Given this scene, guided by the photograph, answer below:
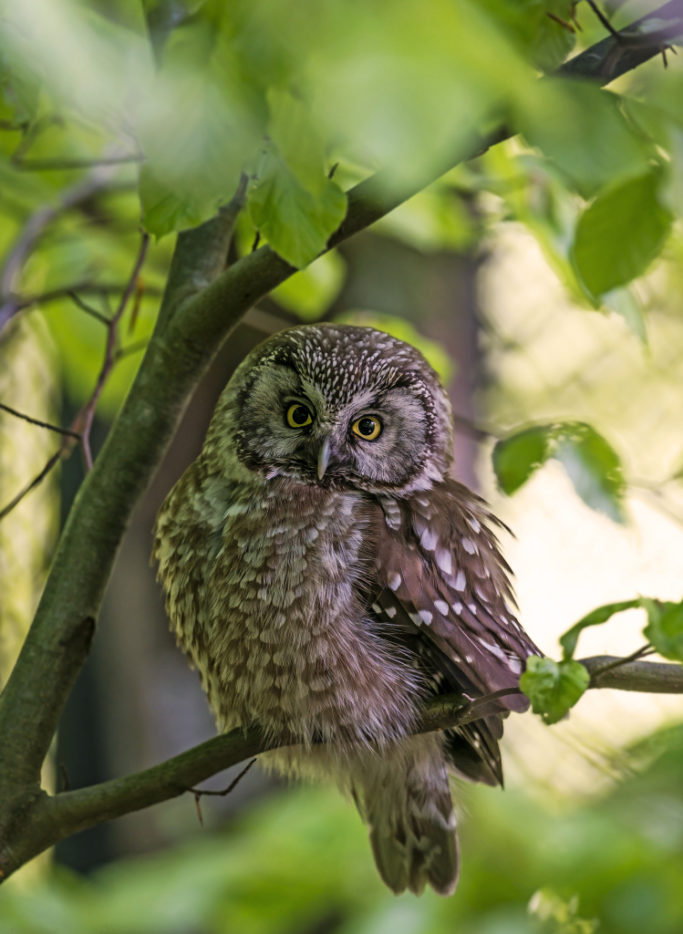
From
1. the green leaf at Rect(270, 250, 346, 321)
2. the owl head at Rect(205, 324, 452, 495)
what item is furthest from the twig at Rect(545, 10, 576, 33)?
the green leaf at Rect(270, 250, 346, 321)

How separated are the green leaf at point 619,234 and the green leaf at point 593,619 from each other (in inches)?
20.1

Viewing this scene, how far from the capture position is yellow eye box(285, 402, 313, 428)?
6.86 feet

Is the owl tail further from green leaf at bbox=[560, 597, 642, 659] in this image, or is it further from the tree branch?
green leaf at bbox=[560, 597, 642, 659]

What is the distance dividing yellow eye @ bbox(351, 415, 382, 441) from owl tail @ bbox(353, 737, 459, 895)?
725mm

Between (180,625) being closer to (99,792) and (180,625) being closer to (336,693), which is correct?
(336,693)

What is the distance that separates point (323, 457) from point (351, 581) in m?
0.27

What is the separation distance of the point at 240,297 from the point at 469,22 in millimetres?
863

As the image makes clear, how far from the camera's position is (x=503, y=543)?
2723 millimetres

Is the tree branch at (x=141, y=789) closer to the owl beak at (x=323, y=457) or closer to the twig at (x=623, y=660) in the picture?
the twig at (x=623, y=660)

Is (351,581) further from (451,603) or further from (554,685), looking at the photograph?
(554,685)

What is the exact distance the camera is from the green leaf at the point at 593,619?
1180 mm

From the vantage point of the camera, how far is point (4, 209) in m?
2.86

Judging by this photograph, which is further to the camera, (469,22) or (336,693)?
(336,693)

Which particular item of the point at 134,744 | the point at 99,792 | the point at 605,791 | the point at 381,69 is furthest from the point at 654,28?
the point at 134,744
